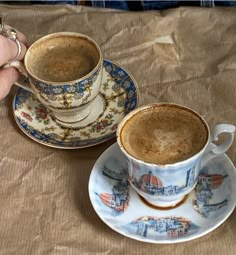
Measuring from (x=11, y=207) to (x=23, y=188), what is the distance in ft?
0.09

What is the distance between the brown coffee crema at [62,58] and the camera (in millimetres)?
645

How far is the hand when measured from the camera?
0.63 meters

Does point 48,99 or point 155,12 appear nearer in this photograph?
point 48,99

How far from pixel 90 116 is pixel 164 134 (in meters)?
0.16

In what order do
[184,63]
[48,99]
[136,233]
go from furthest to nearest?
Result: [184,63], [48,99], [136,233]

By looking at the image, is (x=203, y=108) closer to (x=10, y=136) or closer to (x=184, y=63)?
(x=184, y=63)

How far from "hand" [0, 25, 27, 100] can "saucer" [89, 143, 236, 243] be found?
0.55 feet

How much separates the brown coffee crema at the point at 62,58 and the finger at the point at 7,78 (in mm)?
32

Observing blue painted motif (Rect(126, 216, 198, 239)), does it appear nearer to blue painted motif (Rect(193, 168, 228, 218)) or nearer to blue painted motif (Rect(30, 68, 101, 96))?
blue painted motif (Rect(193, 168, 228, 218))

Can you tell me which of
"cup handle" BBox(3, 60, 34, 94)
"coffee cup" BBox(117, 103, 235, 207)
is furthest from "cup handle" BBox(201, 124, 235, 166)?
"cup handle" BBox(3, 60, 34, 94)

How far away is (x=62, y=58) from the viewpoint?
0.67 m

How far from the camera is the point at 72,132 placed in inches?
25.9

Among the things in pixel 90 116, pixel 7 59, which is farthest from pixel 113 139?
pixel 7 59

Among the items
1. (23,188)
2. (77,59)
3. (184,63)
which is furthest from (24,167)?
(184,63)
